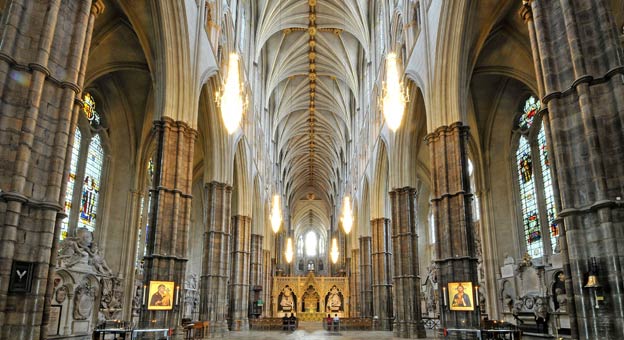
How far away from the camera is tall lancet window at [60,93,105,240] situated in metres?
22.8

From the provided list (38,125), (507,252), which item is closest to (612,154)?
(38,125)

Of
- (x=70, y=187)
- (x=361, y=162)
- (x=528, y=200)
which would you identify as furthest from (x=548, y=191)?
(x=70, y=187)

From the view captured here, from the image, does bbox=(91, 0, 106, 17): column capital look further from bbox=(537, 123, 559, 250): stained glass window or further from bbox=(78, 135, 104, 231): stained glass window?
bbox=(537, 123, 559, 250): stained glass window

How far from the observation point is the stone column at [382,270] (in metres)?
29.7

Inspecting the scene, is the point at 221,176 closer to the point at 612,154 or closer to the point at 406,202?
the point at 406,202

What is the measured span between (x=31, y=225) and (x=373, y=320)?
970 inches

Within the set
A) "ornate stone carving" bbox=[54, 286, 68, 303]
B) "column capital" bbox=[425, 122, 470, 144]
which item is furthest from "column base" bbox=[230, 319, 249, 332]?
"column capital" bbox=[425, 122, 470, 144]

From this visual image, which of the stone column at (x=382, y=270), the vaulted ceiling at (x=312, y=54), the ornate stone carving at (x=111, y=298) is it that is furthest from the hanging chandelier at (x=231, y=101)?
the vaulted ceiling at (x=312, y=54)

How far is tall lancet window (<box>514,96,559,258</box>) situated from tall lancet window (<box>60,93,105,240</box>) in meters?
22.6

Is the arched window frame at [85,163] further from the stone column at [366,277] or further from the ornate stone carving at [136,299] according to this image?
the stone column at [366,277]

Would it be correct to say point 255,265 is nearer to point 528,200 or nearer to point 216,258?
point 216,258

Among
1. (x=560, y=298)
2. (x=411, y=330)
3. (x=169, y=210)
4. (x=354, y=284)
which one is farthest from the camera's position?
(x=354, y=284)

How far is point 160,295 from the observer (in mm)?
14906

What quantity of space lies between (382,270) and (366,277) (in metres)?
6.06
